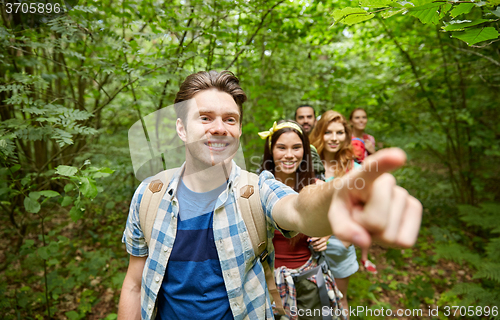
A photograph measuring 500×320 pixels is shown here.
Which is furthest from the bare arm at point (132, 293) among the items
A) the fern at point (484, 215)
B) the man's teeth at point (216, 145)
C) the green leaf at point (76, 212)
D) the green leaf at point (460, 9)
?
the fern at point (484, 215)

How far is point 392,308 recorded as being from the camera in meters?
3.21

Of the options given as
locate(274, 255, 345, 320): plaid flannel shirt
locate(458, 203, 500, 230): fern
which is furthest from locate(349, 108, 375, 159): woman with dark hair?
locate(274, 255, 345, 320): plaid flannel shirt

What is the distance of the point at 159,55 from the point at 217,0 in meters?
0.89

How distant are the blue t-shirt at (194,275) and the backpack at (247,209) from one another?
0.15 m

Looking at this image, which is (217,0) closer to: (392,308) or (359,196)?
(359,196)

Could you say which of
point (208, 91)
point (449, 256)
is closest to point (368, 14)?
point (208, 91)

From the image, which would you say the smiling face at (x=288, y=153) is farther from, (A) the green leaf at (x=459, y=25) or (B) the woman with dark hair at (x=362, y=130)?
(B) the woman with dark hair at (x=362, y=130)

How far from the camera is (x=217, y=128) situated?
1.25m

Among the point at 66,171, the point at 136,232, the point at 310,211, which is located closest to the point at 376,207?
the point at 310,211

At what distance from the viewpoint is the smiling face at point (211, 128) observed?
4.13 feet

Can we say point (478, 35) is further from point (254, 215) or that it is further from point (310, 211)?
point (254, 215)

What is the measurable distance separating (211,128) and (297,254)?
1373 millimetres

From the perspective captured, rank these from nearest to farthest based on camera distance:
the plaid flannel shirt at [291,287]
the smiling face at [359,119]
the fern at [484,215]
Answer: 1. the plaid flannel shirt at [291,287]
2. the fern at [484,215]
3. the smiling face at [359,119]

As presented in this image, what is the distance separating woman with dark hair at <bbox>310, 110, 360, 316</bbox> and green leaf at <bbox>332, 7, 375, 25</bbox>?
1.83 meters
